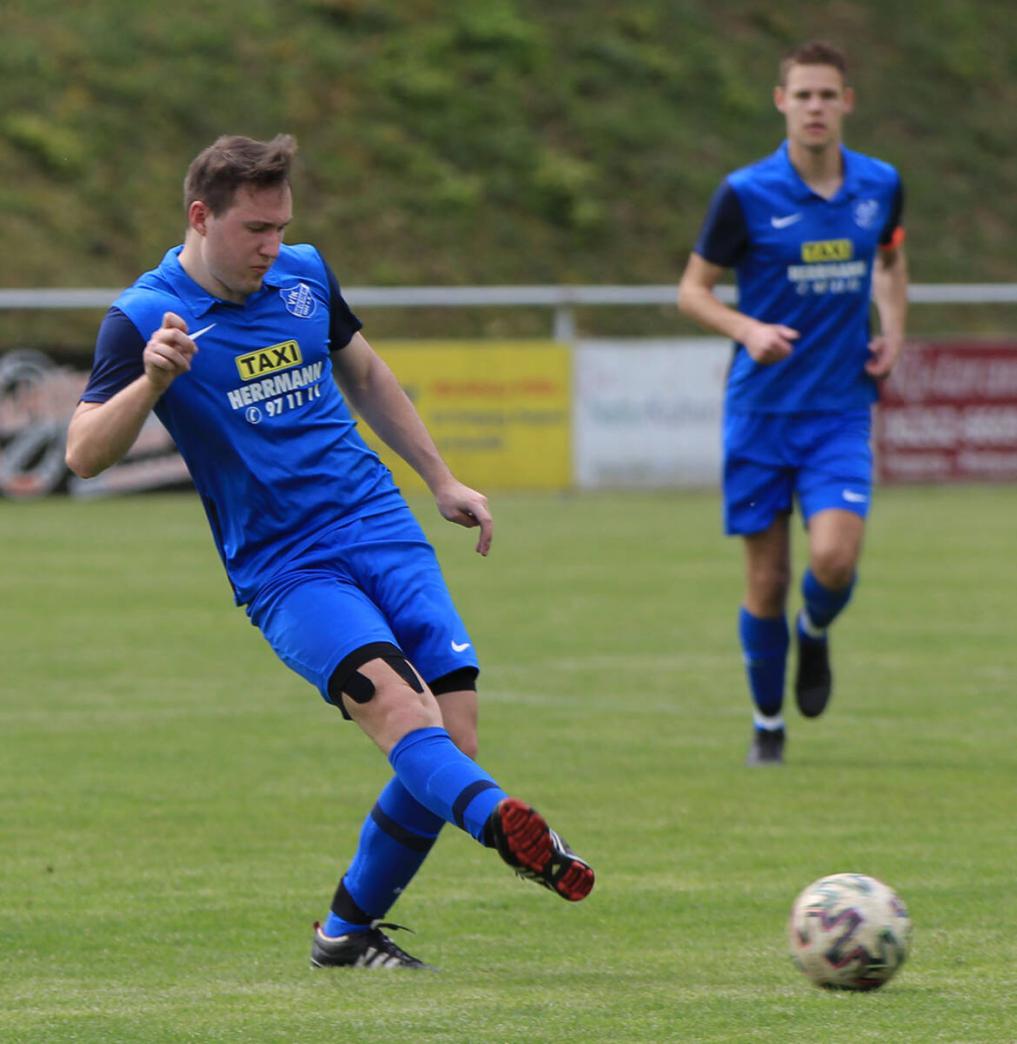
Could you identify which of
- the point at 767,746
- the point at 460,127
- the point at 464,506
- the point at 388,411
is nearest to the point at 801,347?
the point at 767,746

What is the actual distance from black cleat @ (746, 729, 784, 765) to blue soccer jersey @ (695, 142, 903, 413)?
121 cm

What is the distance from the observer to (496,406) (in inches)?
883

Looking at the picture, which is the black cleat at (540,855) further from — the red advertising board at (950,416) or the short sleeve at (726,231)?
the red advertising board at (950,416)

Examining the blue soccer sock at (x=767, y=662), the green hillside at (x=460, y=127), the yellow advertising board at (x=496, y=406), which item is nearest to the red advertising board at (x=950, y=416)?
the yellow advertising board at (x=496, y=406)

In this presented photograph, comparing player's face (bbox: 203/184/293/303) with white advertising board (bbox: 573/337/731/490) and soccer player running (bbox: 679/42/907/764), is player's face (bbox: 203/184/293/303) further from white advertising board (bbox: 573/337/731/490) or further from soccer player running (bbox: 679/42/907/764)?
white advertising board (bbox: 573/337/731/490)

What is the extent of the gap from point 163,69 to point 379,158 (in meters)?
3.07

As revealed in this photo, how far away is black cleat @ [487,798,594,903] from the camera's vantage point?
446cm

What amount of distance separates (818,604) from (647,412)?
1424 cm

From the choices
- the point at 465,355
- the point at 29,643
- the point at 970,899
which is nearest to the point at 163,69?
the point at 465,355

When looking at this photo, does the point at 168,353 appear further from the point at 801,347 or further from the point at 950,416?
the point at 950,416

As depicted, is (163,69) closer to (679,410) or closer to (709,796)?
(679,410)

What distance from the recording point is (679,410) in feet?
74.0

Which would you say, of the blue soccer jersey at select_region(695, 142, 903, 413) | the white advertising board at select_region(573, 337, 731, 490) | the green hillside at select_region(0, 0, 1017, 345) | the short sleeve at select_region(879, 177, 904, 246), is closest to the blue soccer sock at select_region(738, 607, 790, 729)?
the blue soccer jersey at select_region(695, 142, 903, 413)

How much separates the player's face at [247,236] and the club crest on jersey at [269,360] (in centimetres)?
15
